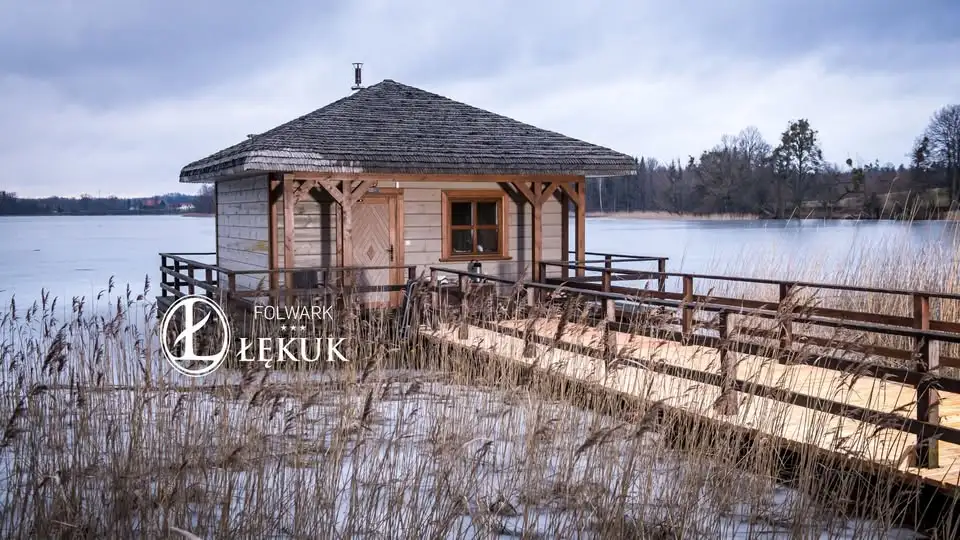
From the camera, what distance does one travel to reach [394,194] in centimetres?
1377

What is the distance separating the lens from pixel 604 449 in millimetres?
4969

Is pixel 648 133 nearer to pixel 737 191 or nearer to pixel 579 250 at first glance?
pixel 737 191

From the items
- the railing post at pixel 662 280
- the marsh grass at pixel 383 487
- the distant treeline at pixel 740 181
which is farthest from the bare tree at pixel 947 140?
the marsh grass at pixel 383 487

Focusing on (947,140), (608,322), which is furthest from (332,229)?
(947,140)

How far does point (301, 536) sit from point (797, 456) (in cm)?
317

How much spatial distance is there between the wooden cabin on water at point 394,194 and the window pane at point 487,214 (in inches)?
0.7

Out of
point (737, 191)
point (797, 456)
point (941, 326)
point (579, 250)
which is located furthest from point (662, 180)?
point (797, 456)

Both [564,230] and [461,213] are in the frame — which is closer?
[461,213]

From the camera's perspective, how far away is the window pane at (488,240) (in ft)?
47.5

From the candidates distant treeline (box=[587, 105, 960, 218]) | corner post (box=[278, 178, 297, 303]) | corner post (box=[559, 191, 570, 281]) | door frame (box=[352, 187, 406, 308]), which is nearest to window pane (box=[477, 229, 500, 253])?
corner post (box=[559, 191, 570, 281])

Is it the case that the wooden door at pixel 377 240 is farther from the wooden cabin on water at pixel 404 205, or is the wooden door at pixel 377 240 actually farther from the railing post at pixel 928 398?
the railing post at pixel 928 398

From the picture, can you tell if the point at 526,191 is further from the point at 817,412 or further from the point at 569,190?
the point at 817,412

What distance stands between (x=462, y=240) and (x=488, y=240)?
0.45 metres

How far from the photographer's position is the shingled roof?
12.6 metres
